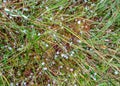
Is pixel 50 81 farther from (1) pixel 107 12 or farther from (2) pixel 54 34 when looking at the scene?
(1) pixel 107 12

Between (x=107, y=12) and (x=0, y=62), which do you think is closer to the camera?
(x=0, y=62)

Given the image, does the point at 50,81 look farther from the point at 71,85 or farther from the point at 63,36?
the point at 63,36

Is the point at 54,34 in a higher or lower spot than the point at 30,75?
higher

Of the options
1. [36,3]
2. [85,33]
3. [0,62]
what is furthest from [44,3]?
[0,62]

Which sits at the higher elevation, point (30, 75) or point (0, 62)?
point (0, 62)

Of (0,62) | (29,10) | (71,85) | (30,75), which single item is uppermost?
(29,10)

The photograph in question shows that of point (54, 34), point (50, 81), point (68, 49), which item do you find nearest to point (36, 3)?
point (54, 34)
